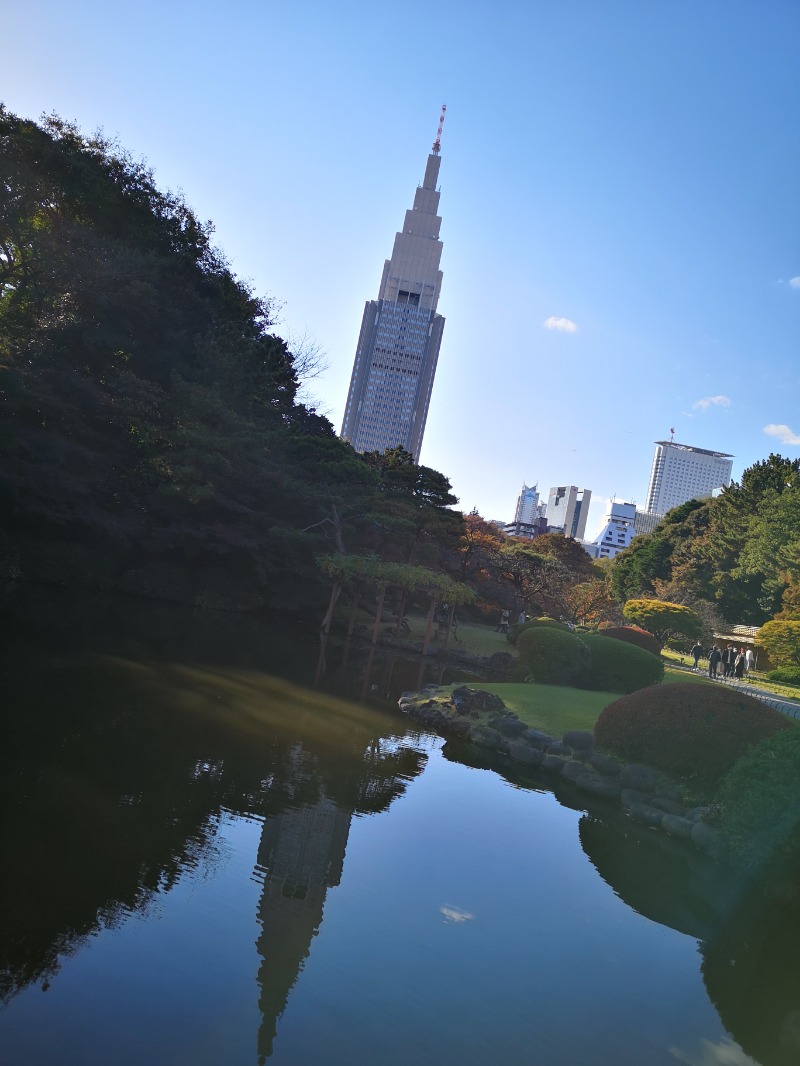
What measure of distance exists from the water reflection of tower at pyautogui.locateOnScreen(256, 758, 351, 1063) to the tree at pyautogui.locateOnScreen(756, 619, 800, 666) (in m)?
24.2

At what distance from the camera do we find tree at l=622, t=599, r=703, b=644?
31.3m

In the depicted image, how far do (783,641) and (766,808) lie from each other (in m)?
22.9

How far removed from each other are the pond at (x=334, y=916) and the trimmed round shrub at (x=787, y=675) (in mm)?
19707

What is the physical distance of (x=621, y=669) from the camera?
16.9 meters

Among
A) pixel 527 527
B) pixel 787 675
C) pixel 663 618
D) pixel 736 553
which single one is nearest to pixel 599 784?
pixel 787 675

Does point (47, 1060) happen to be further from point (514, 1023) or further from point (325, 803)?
point (325, 803)

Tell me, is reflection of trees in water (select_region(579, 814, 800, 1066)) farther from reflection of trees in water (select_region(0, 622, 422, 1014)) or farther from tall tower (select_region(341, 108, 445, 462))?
tall tower (select_region(341, 108, 445, 462))

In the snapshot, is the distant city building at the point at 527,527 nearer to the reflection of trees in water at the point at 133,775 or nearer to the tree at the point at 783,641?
the tree at the point at 783,641

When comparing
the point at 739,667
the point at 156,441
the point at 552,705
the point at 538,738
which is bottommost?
the point at 538,738

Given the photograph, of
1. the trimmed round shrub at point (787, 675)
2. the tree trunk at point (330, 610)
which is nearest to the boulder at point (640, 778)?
the tree trunk at point (330, 610)

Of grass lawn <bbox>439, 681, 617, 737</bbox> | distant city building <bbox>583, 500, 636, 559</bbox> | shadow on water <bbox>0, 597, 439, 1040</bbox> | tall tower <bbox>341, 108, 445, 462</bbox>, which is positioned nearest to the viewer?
shadow on water <bbox>0, 597, 439, 1040</bbox>

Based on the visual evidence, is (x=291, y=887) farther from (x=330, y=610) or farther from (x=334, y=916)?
(x=330, y=610)

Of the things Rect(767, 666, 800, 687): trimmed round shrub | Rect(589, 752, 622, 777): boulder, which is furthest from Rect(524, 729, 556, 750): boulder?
Rect(767, 666, 800, 687): trimmed round shrub

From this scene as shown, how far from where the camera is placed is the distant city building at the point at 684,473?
585ft
